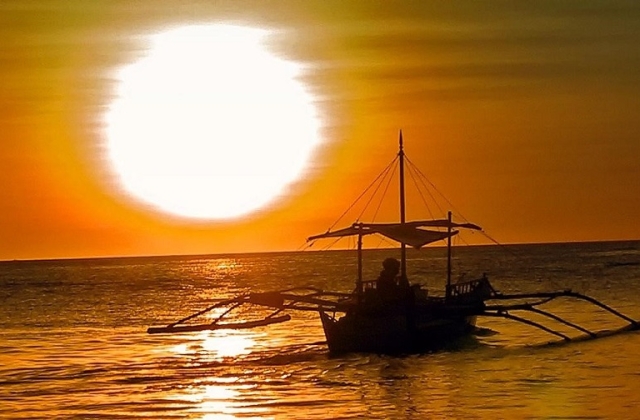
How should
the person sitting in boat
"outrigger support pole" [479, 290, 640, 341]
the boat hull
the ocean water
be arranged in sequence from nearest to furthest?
the ocean water < the person sitting in boat < the boat hull < "outrigger support pole" [479, 290, 640, 341]

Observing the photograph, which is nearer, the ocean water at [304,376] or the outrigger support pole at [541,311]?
the ocean water at [304,376]

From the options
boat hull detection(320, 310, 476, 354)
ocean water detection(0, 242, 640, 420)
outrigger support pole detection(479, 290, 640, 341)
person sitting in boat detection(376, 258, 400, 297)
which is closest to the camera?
ocean water detection(0, 242, 640, 420)

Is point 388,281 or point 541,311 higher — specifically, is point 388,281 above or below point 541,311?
above

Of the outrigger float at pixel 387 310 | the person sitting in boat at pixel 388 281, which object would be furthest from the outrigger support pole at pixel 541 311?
the person sitting in boat at pixel 388 281

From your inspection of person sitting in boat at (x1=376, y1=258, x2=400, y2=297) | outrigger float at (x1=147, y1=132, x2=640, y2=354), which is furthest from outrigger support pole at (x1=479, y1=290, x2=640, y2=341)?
person sitting in boat at (x1=376, y1=258, x2=400, y2=297)

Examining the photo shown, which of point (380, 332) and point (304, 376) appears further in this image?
point (380, 332)

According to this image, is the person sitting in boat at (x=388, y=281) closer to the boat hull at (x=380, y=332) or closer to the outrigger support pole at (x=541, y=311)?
the boat hull at (x=380, y=332)

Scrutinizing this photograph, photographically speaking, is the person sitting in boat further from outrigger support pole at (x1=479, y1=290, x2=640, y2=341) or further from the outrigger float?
outrigger support pole at (x1=479, y1=290, x2=640, y2=341)

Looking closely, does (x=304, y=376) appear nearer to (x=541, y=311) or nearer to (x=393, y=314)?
(x=393, y=314)

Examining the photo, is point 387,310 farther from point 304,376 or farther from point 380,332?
point 304,376

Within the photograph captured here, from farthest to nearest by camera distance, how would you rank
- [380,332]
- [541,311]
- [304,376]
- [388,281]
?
[541,311] < [380,332] < [388,281] < [304,376]

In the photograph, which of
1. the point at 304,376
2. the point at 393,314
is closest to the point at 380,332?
the point at 393,314

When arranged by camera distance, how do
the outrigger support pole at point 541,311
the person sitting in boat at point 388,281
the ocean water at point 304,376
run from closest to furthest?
the ocean water at point 304,376, the person sitting in boat at point 388,281, the outrigger support pole at point 541,311

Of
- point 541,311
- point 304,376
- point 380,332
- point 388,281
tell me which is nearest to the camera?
point 304,376
